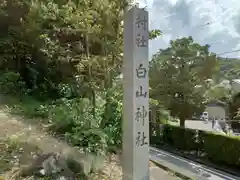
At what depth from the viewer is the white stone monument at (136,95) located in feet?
9.43

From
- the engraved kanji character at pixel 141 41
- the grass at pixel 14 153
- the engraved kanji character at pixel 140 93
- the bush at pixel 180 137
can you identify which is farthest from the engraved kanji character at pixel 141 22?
the bush at pixel 180 137

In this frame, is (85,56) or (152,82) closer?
(85,56)

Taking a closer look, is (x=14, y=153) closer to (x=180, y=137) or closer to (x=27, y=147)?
(x=27, y=147)

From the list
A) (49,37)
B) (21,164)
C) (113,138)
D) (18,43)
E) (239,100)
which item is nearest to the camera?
(21,164)

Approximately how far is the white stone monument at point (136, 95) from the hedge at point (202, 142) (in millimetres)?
7281

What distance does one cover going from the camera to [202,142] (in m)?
11.1

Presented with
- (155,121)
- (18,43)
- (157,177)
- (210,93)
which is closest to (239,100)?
(210,93)

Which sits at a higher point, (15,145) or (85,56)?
(85,56)

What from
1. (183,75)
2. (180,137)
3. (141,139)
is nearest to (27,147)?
(141,139)

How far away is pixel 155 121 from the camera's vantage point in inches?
596

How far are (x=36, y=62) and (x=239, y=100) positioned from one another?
13.1m

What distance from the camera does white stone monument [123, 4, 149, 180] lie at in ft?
9.43

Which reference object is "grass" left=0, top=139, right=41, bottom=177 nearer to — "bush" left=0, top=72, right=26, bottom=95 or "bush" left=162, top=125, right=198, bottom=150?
"bush" left=0, top=72, right=26, bottom=95

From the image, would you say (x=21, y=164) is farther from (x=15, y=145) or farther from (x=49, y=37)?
(x=49, y=37)
